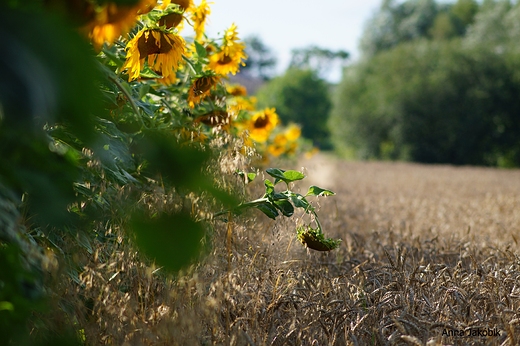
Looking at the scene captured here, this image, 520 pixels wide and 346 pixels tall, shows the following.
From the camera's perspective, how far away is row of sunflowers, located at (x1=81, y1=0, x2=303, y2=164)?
0.67 metres

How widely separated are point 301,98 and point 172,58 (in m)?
29.6

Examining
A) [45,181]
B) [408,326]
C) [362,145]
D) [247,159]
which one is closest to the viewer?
[45,181]

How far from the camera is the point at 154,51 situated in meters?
1.50

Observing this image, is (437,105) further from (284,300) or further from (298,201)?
(298,201)

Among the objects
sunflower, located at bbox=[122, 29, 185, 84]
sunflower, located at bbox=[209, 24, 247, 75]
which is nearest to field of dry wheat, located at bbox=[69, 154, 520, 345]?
sunflower, located at bbox=[122, 29, 185, 84]

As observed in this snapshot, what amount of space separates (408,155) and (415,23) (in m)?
15.0

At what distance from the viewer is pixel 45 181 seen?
644 millimetres

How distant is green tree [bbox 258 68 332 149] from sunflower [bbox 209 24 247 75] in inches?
1076

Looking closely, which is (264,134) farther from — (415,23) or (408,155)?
(415,23)

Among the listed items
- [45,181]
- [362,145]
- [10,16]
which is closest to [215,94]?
[45,181]

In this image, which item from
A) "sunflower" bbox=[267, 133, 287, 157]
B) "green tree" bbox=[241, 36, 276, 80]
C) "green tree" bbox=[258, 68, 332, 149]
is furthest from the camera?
"green tree" bbox=[241, 36, 276, 80]

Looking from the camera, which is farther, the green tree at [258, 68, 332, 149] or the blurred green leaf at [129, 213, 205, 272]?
the green tree at [258, 68, 332, 149]

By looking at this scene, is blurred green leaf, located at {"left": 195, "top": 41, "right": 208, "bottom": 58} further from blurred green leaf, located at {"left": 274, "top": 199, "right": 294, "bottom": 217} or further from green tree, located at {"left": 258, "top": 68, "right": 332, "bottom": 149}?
green tree, located at {"left": 258, "top": 68, "right": 332, "bottom": 149}

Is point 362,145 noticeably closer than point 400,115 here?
No
